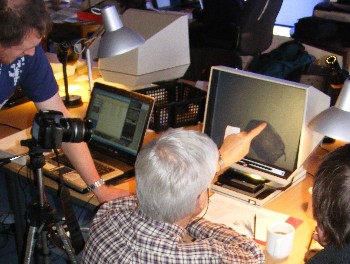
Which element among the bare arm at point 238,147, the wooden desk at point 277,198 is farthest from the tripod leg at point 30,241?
the bare arm at point 238,147

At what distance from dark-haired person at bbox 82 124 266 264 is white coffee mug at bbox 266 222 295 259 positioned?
0.64ft

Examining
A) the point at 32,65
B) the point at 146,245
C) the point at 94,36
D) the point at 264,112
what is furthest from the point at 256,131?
the point at 94,36

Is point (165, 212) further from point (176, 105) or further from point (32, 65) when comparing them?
point (176, 105)

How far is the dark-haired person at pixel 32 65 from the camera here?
1.53m

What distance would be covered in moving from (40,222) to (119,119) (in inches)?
23.5

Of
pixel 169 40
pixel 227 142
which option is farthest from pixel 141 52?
pixel 227 142

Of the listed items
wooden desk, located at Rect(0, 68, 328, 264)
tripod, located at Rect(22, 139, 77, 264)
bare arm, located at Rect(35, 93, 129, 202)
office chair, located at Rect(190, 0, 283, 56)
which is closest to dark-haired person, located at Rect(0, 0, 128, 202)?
bare arm, located at Rect(35, 93, 129, 202)

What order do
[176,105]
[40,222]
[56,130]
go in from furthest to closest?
[176,105], [40,222], [56,130]

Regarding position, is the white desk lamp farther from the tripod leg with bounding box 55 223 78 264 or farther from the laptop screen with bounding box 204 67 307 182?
the tripod leg with bounding box 55 223 78 264

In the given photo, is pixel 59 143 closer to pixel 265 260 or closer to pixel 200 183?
pixel 200 183

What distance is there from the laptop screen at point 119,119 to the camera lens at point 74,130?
21.1 inches

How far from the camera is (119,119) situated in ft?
7.05

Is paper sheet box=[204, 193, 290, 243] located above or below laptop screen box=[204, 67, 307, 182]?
below

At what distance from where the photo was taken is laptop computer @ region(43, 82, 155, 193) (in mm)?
2027
